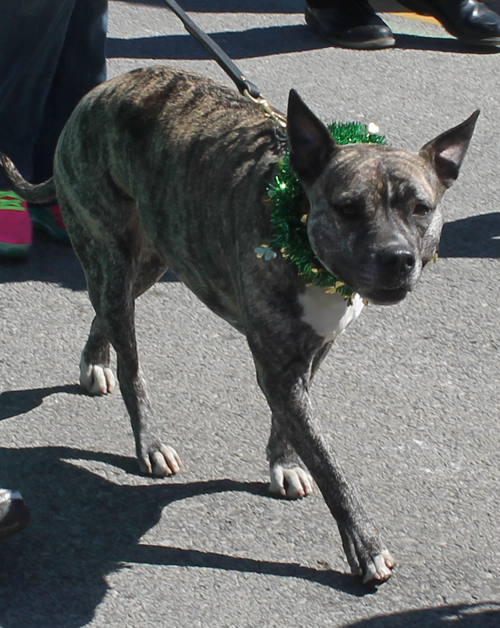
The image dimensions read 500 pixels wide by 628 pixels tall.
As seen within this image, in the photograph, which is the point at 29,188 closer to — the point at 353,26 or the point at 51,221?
the point at 51,221

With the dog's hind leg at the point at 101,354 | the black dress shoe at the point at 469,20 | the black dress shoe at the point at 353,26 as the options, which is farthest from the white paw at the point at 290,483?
the black dress shoe at the point at 469,20

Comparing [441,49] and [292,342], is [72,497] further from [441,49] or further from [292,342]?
[441,49]

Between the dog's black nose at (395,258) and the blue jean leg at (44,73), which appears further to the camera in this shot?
the blue jean leg at (44,73)

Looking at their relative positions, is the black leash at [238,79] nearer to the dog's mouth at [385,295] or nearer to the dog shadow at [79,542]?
the dog's mouth at [385,295]

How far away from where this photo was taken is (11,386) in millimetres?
4125

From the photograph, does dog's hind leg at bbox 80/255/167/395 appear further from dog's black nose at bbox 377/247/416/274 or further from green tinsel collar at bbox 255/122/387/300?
dog's black nose at bbox 377/247/416/274

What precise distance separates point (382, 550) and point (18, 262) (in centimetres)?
265

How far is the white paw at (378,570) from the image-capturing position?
3129 millimetres

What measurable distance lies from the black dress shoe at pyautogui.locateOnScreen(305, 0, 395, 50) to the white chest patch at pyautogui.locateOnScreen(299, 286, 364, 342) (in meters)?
5.37

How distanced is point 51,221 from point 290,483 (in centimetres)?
→ 236

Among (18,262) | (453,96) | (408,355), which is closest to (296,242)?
(408,355)

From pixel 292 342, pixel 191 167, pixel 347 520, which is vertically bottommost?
pixel 347 520

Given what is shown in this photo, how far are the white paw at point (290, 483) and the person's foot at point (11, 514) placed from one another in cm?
93

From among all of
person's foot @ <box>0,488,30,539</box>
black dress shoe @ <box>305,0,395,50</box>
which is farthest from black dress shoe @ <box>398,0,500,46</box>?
person's foot @ <box>0,488,30,539</box>
